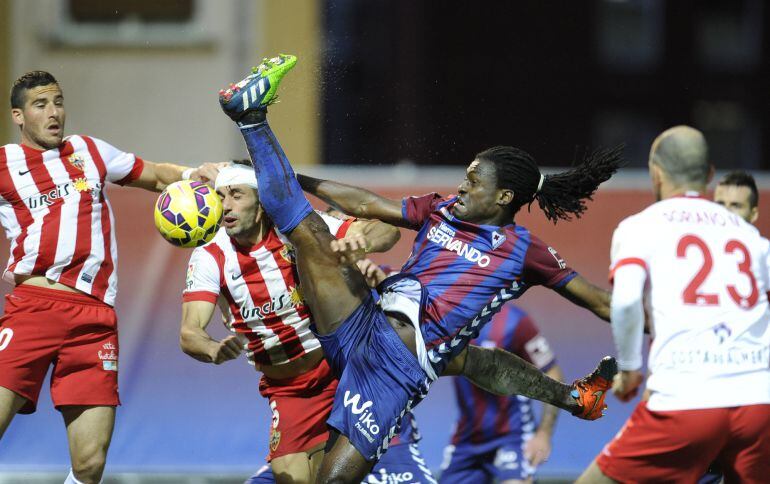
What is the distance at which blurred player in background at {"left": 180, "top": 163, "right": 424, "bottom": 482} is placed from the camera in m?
5.77

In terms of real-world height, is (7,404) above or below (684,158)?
below

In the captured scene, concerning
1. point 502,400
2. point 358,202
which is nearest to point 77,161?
point 358,202

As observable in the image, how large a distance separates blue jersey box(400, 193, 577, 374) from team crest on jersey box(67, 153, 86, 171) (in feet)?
5.71

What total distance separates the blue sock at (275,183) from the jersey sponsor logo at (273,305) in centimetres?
61

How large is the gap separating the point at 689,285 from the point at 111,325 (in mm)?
2861

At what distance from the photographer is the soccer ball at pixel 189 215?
5578 mm

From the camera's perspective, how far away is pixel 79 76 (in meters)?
12.2

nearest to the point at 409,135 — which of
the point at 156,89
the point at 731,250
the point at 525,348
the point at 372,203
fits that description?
the point at 156,89

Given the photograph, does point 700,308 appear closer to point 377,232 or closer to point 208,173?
point 377,232

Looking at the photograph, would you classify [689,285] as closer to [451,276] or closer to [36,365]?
[451,276]

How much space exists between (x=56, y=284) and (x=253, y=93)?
4.77ft

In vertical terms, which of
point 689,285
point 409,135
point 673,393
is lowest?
point 409,135

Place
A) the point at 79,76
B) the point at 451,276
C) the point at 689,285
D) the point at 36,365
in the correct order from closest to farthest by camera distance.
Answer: the point at 689,285 < the point at 451,276 < the point at 36,365 < the point at 79,76

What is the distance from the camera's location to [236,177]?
5758 mm
